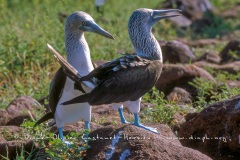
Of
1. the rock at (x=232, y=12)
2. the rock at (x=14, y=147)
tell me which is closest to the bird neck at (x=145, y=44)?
the rock at (x=14, y=147)

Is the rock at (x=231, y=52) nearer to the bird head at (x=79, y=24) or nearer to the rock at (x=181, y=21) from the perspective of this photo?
the rock at (x=181, y=21)

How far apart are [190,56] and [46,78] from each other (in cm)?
254

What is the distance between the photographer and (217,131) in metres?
6.72

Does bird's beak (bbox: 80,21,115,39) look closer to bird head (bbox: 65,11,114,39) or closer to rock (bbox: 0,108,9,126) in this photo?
bird head (bbox: 65,11,114,39)

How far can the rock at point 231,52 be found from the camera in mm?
11547

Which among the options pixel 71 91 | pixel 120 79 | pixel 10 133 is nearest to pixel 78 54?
pixel 71 91

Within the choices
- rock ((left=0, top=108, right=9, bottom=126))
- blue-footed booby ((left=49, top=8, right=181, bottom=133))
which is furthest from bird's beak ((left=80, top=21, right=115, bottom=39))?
rock ((left=0, top=108, right=9, bottom=126))

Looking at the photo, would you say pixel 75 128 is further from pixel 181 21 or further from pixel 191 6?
pixel 191 6

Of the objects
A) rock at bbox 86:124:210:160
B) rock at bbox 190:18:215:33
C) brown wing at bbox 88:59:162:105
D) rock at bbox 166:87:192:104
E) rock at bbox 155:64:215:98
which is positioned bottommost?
rock at bbox 190:18:215:33

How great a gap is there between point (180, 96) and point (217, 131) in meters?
2.29

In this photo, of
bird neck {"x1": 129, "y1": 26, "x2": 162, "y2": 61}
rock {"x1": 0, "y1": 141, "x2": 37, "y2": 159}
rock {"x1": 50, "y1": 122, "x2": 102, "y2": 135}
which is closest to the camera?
rock {"x1": 0, "y1": 141, "x2": 37, "y2": 159}

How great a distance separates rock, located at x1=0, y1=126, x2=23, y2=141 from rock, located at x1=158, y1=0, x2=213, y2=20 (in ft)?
32.9

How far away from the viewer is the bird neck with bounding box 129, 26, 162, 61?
6809mm

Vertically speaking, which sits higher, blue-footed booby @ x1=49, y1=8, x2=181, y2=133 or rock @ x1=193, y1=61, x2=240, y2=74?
blue-footed booby @ x1=49, y1=8, x2=181, y2=133
